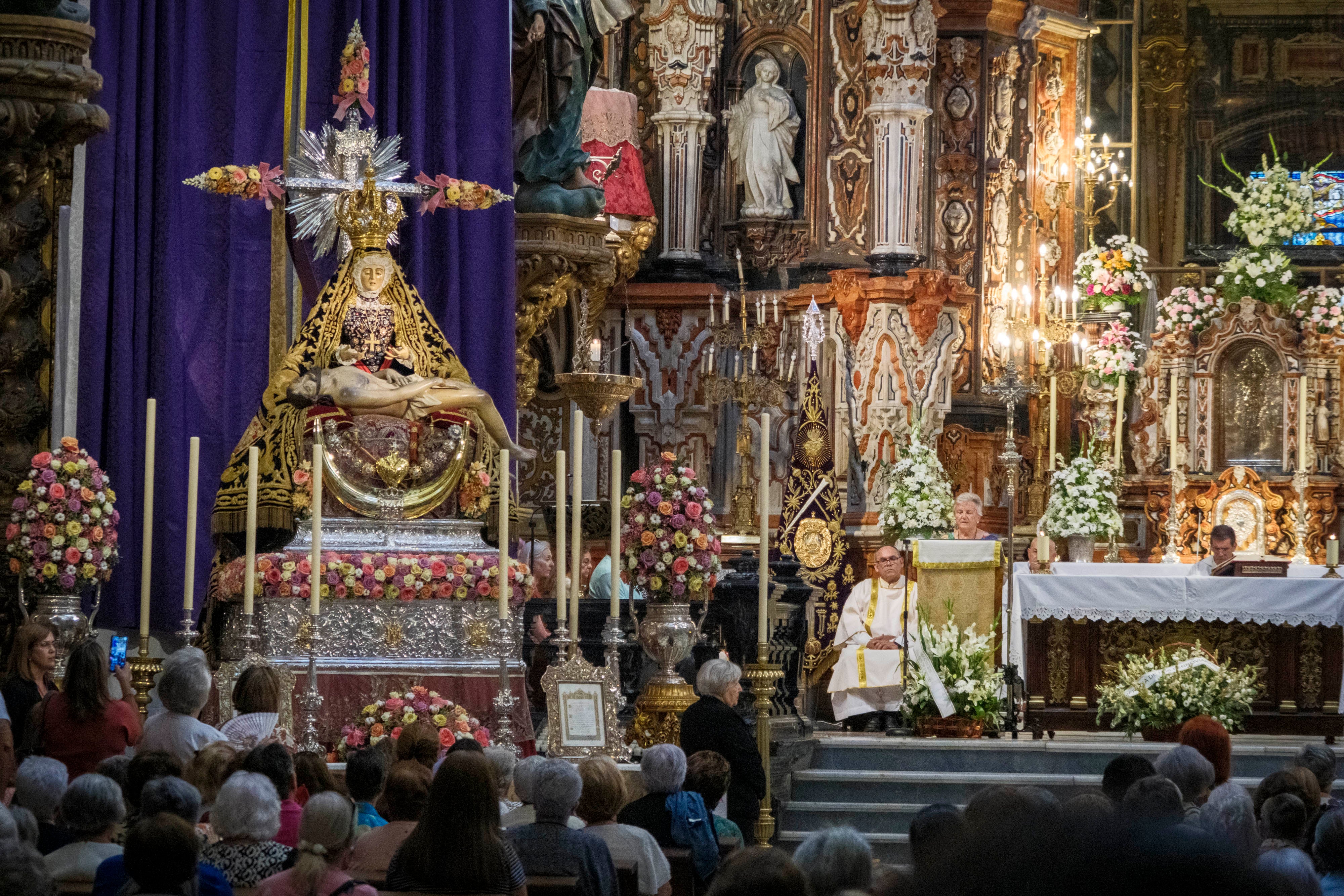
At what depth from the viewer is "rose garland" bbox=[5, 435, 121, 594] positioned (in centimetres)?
804

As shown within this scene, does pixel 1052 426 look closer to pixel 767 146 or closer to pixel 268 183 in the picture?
pixel 767 146

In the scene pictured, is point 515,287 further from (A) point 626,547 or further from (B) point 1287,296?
(B) point 1287,296

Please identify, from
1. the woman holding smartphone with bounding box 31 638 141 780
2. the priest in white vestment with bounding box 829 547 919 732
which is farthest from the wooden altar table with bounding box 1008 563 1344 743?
the woman holding smartphone with bounding box 31 638 141 780

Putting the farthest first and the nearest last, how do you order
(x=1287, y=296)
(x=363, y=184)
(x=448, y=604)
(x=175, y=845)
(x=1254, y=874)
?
(x=1287, y=296) < (x=363, y=184) < (x=448, y=604) < (x=175, y=845) < (x=1254, y=874)

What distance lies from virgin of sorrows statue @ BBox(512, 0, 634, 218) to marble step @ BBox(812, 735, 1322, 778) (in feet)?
12.1

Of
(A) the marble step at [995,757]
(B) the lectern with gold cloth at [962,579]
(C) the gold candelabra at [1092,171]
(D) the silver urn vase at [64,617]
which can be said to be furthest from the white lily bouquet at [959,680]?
(C) the gold candelabra at [1092,171]

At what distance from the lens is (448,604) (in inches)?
316

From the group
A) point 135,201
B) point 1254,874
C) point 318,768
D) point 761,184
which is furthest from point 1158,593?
point 1254,874

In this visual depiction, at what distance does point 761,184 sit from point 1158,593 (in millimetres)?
4969

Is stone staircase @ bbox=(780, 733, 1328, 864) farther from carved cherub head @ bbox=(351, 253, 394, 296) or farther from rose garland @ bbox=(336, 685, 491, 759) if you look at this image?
carved cherub head @ bbox=(351, 253, 394, 296)

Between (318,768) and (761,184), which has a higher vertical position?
(761,184)

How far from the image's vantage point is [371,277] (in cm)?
865

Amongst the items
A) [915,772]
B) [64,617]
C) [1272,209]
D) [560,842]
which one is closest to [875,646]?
[915,772]

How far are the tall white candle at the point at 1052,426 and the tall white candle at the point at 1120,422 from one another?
1.76ft
